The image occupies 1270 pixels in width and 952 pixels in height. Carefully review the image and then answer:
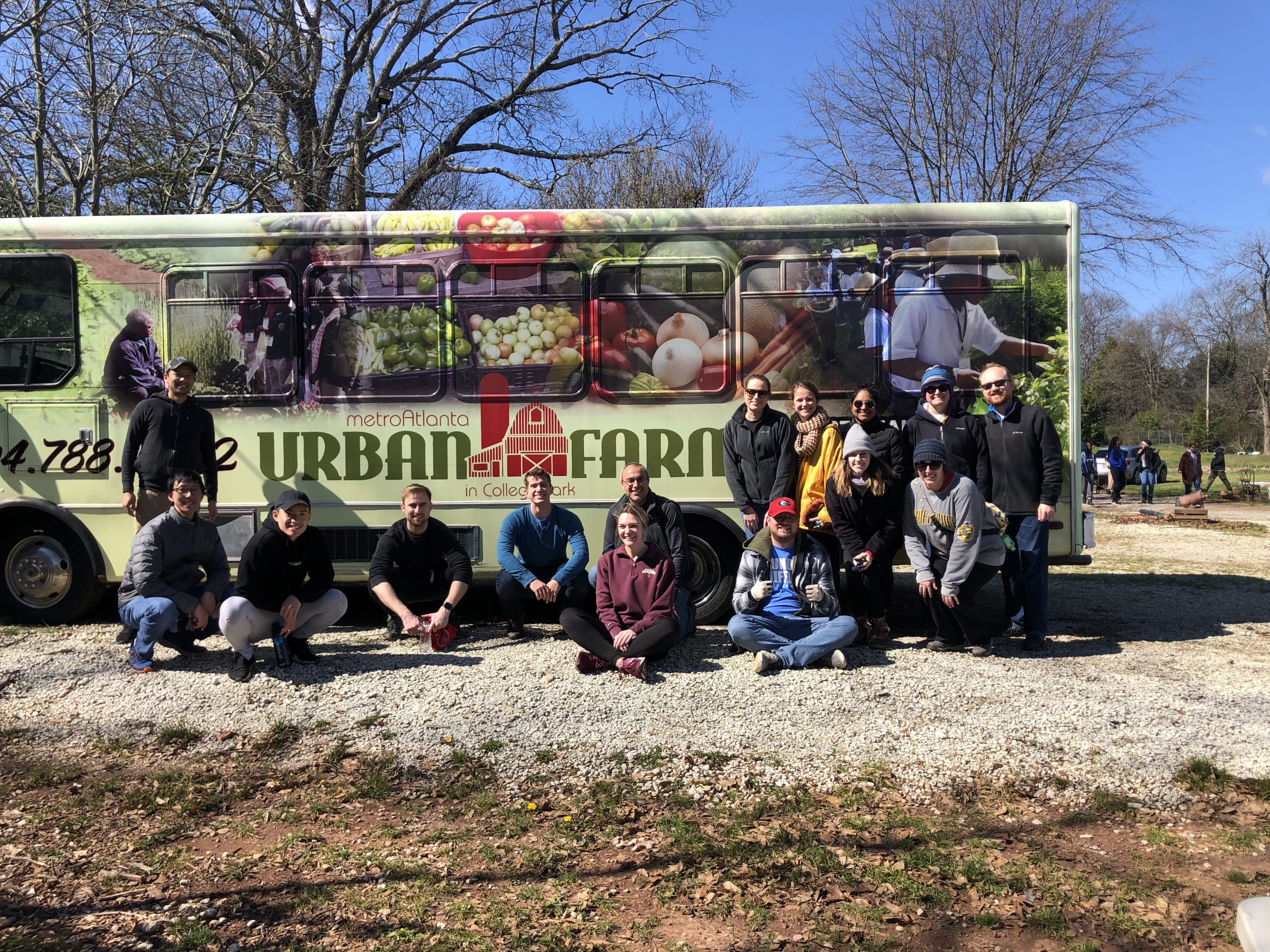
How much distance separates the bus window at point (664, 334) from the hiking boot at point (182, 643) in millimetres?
3302

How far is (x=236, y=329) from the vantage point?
7004mm

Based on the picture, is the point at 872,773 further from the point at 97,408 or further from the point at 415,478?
the point at 97,408

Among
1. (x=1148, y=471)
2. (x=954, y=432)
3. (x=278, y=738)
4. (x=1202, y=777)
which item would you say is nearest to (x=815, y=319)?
(x=954, y=432)

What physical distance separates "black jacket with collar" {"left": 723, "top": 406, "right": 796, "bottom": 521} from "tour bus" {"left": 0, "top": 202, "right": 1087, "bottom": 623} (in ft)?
1.07

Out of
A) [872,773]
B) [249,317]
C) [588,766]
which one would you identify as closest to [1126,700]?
[872,773]

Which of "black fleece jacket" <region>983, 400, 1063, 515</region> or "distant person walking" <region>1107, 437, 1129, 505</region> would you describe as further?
"distant person walking" <region>1107, 437, 1129, 505</region>

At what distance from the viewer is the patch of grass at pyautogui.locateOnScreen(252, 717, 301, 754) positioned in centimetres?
490

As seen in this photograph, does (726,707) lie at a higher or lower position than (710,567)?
lower

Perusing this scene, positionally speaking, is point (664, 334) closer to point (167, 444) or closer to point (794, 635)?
point (794, 635)

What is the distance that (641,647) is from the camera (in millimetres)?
5656

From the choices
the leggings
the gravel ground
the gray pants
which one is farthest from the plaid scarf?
the gray pants

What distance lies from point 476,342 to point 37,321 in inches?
135

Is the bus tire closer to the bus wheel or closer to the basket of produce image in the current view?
the basket of produce image

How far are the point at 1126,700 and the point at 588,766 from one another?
315 cm
